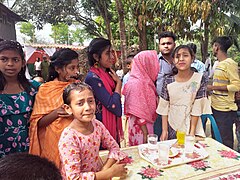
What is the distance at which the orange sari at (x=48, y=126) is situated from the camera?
1634 mm

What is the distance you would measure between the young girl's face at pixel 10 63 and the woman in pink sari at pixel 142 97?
102 cm

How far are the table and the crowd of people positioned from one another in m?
0.10

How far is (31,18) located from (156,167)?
674 inches

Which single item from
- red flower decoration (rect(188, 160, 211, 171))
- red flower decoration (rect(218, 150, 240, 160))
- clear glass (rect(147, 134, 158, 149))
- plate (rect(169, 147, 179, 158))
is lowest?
red flower decoration (rect(188, 160, 211, 171))

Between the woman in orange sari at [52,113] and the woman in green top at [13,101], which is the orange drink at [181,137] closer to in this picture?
the woman in orange sari at [52,113]

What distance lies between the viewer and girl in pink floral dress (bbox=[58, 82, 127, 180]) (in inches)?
47.4

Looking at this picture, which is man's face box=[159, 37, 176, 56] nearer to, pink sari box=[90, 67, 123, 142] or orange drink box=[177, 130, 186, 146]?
pink sari box=[90, 67, 123, 142]

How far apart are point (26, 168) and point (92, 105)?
2.49 ft

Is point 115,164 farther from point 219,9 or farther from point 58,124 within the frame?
point 219,9

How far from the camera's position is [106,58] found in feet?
6.23

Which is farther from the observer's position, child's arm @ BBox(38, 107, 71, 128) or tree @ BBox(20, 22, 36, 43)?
tree @ BBox(20, 22, 36, 43)

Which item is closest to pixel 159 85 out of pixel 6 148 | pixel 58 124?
pixel 58 124

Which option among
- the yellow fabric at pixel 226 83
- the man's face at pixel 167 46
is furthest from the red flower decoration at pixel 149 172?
the yellow fabric at pixel 226 83

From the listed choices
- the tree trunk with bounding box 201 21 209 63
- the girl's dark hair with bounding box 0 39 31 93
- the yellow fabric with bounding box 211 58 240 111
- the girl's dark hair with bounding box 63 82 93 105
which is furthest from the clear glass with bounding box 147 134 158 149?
the tree trunk with bounding box 201 21 209 63
